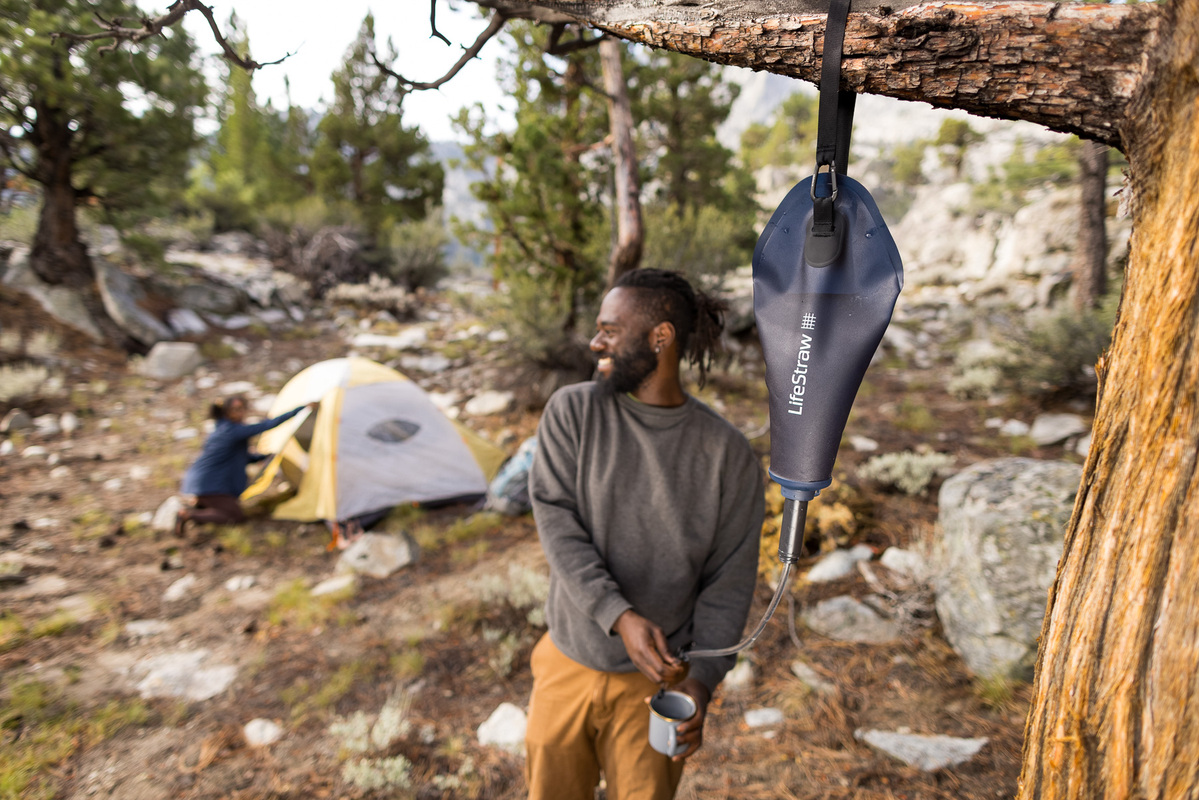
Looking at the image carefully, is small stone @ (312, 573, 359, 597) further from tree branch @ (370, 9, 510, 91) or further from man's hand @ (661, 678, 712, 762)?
tree branch @ (370, 9, 510, 91)

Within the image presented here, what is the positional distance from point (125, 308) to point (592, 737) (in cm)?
1065

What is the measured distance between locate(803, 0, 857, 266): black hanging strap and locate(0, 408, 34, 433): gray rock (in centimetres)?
851

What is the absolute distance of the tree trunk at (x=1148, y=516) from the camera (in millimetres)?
660

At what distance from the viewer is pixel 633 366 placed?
70.5 inches

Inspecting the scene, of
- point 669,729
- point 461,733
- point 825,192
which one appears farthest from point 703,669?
point 461,733

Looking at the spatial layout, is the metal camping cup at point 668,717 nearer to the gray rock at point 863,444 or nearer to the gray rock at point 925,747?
the gray rock at point 925,747

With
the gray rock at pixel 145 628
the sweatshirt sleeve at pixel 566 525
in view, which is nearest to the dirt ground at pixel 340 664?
the gray rock at pixel 145 628

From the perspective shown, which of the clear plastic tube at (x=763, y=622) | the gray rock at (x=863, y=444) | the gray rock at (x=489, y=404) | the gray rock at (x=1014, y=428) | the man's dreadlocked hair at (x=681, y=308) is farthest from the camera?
the gray rock at (x=489, y=404)

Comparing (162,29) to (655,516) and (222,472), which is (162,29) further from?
(222,472)

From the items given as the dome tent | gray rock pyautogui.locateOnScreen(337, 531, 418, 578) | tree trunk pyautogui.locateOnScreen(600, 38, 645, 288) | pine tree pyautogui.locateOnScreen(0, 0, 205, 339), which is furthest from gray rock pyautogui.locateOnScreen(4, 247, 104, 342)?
tree trunk pyautogui.locateOnScreen(600, 38, 645, 288)

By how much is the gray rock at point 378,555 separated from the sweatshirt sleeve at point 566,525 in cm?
307

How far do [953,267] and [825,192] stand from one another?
21748 millimetres

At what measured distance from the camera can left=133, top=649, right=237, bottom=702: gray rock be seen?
3.12 meters

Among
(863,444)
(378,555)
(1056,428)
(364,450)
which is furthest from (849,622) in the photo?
(364,450)
